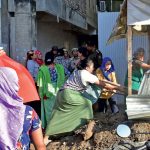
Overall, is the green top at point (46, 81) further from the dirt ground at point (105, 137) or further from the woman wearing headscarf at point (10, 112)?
the woman wearing headscarf at point (10, 112)

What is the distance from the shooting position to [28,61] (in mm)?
10664

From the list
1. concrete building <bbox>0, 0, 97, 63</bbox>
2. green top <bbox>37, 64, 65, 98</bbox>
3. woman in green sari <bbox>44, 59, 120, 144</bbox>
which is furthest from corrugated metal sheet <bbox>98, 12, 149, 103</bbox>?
woman in green sari <bbox>44, 59, 120, 144</bbox>

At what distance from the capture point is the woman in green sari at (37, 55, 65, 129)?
375 inches

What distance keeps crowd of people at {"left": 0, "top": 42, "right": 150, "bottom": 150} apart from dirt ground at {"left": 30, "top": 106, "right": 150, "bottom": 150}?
0.31 meters

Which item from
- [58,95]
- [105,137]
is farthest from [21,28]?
[105,137]

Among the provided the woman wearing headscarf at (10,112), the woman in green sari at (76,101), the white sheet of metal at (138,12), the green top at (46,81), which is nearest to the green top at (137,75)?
the woman in green sari at (76,101)

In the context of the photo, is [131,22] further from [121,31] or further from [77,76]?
[121,31]

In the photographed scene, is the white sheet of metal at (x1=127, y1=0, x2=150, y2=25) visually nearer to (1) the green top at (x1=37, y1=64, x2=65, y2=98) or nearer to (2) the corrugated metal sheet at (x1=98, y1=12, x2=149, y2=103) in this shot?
(1) the green top at (x1=37, y1=64, x2=65, y2=98)

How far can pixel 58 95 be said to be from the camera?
24.5ft

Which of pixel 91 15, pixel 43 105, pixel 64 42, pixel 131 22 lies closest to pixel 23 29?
pixel 43 105

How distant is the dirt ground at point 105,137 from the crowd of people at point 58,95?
312 millimetres

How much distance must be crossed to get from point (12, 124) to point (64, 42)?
1748cm

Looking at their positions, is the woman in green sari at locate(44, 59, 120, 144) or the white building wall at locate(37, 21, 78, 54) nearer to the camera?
the woman in green sari at locate(44, 59, 120, 144)

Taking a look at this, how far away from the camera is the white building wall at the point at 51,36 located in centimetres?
1598
